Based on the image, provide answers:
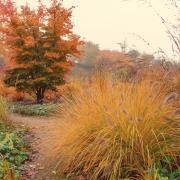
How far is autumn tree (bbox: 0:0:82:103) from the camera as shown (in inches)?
535

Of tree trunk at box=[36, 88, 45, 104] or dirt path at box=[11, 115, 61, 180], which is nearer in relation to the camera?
dirt path at box=[11, 115, 61, 180]

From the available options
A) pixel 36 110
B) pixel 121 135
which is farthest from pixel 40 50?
pixel 121 135

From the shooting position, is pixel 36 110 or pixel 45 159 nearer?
pixel 45 159

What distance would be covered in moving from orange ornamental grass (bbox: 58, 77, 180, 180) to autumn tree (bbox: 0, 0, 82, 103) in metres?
8.89

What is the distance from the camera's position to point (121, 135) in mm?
4141

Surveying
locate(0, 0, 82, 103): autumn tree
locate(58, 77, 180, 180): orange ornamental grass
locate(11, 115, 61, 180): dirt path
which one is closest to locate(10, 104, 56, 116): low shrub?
locate(0, 0, 82, 103): autumn tree

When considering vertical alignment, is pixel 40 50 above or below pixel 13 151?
above

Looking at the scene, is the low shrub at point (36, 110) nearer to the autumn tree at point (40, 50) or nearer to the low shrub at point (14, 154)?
the autumn tree at point (40, 50)

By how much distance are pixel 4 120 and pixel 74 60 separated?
7.53 metres

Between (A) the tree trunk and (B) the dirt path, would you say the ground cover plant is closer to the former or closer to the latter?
(B) the dirt path

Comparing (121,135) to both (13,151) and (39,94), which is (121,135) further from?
(39,94)

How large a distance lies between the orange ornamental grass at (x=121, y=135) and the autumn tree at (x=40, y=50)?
8.89 meters

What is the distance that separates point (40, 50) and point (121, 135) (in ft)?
33.0

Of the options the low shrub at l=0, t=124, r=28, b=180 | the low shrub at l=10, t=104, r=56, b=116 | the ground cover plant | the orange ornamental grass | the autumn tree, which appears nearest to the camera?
the orange ornamental grass
